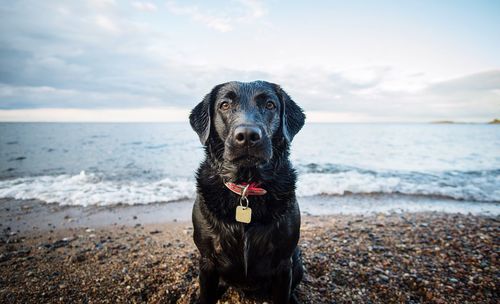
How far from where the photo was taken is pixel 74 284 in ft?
11.4

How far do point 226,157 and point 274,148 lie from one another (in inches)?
27.1

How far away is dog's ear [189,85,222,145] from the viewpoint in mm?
3023

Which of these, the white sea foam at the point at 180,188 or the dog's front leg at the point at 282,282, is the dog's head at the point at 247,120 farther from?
the white sea foam at the point at 180,188

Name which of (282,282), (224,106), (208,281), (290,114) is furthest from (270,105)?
(208,281)

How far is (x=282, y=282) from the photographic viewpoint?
2625 mm

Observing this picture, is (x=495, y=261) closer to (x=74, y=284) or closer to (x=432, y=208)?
(x=432, y=208)

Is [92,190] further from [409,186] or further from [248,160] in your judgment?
[409,186]

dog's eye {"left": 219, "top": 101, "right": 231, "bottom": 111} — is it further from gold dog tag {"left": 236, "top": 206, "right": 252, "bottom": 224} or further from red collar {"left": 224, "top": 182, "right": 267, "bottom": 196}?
gold dog tag {"left": 236, "top": 206, "right": 252, "bottom": 224}

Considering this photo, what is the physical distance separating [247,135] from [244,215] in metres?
0.79

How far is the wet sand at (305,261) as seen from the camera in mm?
3209

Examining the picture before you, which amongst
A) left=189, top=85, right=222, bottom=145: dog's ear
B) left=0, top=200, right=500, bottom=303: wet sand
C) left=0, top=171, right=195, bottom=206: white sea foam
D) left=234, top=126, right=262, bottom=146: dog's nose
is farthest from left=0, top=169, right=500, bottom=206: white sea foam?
left=234, top=126, right=262, bottom=146: dog's nose

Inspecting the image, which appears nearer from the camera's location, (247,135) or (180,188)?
(247,135)

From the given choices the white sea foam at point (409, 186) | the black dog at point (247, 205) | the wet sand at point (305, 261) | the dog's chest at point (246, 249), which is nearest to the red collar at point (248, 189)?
the black dog at point (247, 205)

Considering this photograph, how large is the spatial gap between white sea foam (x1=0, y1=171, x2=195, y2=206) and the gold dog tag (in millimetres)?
6368
